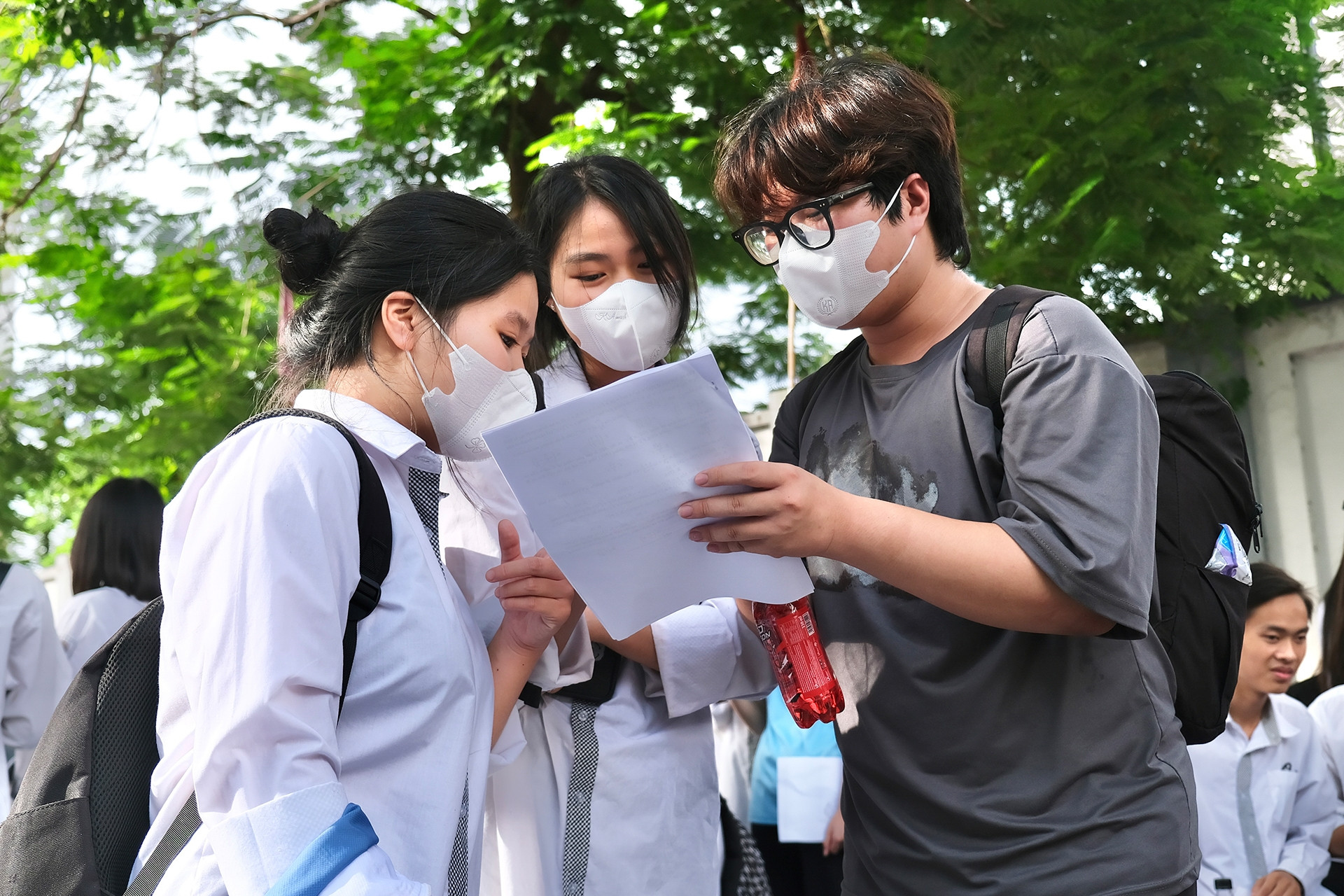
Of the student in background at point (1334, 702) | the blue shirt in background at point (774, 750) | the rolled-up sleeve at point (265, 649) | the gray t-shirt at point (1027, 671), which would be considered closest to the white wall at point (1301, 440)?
the student in background at point (1334, 702)

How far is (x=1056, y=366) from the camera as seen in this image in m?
1.69

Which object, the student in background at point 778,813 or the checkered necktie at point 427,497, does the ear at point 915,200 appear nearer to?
the checkered necktie at point 427,497

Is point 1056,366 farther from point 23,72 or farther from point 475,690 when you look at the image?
point 23,72

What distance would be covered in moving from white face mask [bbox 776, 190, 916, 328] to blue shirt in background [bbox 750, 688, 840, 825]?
316 centimetres

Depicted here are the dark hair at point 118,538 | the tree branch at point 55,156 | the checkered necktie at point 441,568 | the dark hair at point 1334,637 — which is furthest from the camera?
the tree branch at point 55,156

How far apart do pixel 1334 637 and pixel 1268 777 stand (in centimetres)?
94

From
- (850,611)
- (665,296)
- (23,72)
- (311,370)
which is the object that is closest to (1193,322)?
(665,296)

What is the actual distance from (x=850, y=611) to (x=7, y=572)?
341cm

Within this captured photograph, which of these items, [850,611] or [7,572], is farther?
[7,572]

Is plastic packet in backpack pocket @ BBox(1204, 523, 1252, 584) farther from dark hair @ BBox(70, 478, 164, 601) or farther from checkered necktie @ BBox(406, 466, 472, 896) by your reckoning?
dark hair @ BBox(70, 478, 164, 601)

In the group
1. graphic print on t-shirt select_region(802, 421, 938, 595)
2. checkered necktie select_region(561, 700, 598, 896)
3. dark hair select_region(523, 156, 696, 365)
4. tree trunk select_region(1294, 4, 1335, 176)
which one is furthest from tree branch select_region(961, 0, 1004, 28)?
checkered necktie select_region(561, 700, 598, 896)

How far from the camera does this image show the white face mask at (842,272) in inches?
76.2

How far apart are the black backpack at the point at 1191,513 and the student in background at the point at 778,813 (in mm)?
2948

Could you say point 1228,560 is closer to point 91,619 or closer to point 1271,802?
point 1271,802
